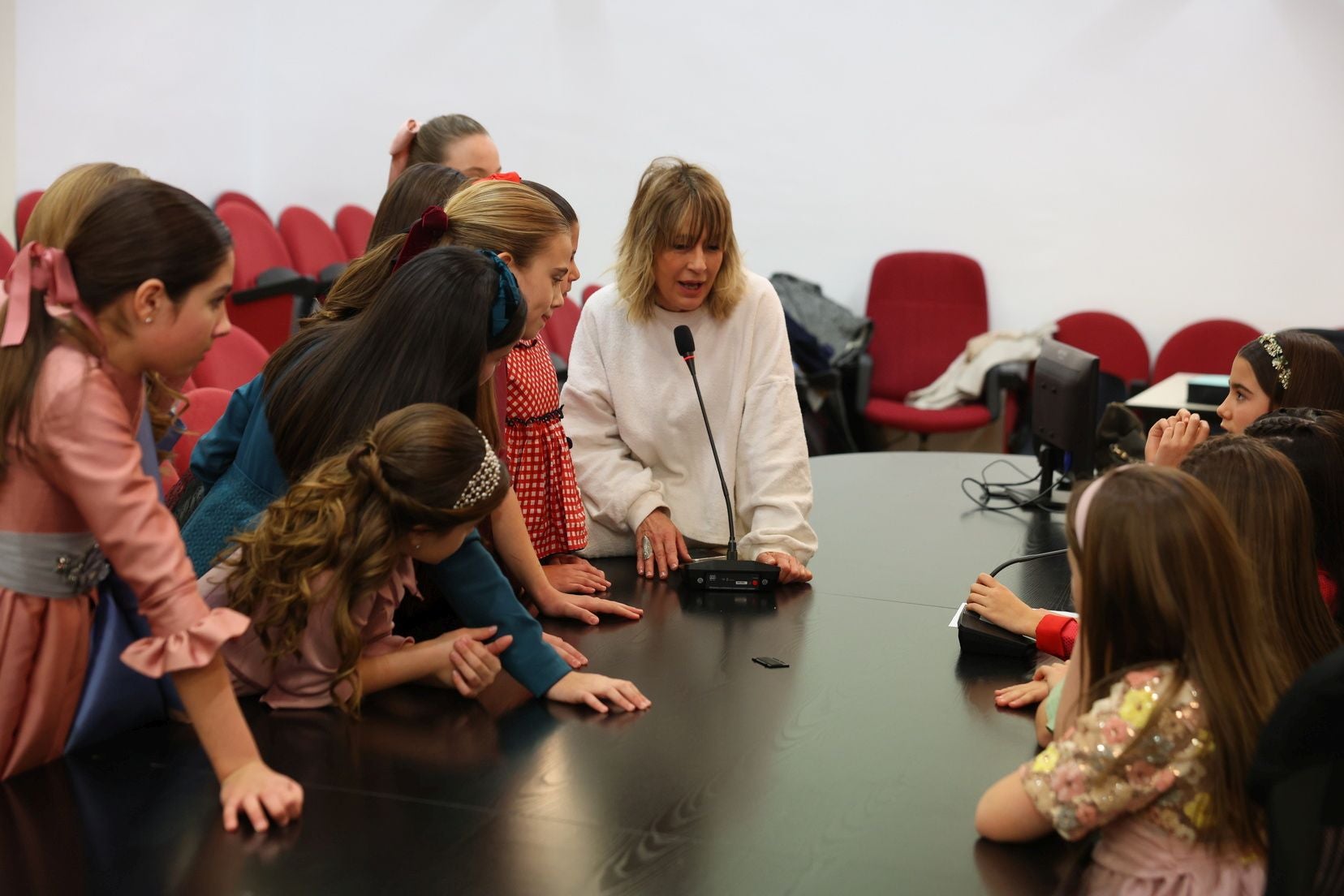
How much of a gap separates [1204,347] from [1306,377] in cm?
324

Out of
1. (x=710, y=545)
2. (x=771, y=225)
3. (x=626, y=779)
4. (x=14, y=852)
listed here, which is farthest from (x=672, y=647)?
(x=771, y=225)

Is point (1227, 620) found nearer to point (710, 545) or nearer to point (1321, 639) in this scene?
point (1321, 639)

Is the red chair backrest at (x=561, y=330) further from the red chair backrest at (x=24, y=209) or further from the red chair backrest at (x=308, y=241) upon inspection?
the red chair backrest at (x=24, y=209)

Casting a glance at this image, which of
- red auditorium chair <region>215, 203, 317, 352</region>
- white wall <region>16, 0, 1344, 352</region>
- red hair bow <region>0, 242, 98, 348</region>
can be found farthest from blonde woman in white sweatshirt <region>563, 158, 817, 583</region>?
white wall <region>16, 0, 1344, 352</region>

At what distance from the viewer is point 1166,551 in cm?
130

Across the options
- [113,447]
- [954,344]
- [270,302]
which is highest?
[113,447]

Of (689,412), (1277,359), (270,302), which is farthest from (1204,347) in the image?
(270,302)

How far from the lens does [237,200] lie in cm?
600

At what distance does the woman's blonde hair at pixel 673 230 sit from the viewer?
236 cm

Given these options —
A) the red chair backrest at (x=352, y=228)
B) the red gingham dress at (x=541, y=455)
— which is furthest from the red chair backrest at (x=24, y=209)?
the red gingham dress at (x=541, y=455)

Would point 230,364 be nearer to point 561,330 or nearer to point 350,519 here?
point 350,519

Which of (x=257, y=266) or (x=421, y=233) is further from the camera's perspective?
(x=257, y=266)

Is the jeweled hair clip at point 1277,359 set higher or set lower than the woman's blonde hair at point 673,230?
lower

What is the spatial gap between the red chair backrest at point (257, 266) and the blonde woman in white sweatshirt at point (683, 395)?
89.8 inches
